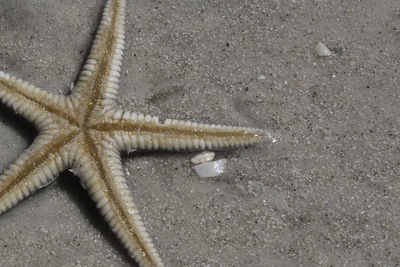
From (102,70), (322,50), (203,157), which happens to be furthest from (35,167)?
(322,50)

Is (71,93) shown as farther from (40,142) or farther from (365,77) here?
(365,77)

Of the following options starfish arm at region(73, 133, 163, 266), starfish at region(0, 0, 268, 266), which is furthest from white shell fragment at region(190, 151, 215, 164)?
starfish arm at region(73, 133, 163, 266)

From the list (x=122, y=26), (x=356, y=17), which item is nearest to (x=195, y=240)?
(x=122, y=26)

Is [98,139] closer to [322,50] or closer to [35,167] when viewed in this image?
[35,167]

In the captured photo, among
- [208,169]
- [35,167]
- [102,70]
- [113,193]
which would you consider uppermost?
[102,70]

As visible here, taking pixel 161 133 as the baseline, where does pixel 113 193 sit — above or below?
below

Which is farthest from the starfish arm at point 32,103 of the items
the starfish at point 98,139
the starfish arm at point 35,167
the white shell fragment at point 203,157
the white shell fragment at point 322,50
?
the white shell fragment at point 322,50
